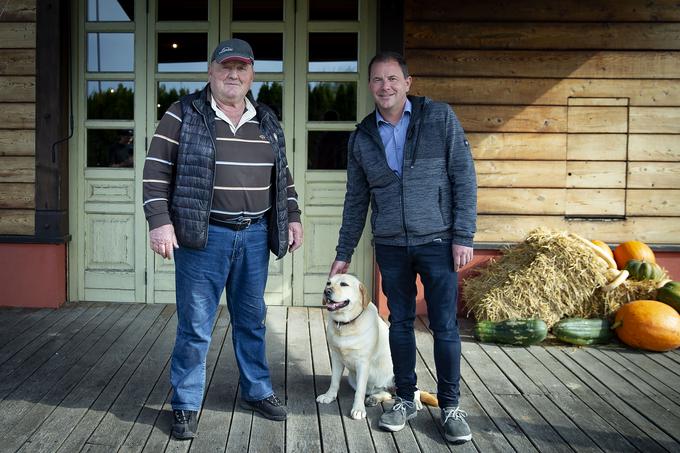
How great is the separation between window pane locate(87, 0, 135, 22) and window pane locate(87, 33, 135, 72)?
0.14 m

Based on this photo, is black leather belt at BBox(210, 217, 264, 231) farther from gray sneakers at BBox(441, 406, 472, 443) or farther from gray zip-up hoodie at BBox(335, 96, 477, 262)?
gray sneakers at BBox(441, 406, 472, 443)

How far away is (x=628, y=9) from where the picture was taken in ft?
17.4

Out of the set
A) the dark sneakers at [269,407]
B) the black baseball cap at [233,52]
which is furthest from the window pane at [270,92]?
the dark sneakers at [269,407]

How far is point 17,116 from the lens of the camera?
17.8 feet

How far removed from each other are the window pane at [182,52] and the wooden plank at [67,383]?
2.11 meters

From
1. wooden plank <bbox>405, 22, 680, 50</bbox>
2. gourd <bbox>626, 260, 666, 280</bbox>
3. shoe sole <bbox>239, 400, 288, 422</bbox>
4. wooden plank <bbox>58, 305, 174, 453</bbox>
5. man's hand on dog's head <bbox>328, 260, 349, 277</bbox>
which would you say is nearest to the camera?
wooden plank <bbox>58, 305, 174, 453</bbox>

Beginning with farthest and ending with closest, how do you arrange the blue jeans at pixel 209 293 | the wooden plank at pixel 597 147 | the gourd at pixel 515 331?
1. the wooden plank at pixel 597 147
2. the gourd at pixel 515 331
3. the blue jeans at pixel 209 293

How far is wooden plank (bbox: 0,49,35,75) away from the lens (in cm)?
539

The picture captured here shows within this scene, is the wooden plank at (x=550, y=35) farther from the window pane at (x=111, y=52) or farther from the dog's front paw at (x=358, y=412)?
the dog's front paw at (x=358, y=412)

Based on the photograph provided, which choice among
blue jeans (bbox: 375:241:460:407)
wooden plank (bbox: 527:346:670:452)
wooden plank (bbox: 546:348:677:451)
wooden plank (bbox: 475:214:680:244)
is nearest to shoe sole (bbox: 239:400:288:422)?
blue jeans (bbox: 375:241:460:407)

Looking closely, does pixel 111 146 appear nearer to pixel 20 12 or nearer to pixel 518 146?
pixel 20 12

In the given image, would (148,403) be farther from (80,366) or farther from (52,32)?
(52,32)

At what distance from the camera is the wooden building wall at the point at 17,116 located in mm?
5387

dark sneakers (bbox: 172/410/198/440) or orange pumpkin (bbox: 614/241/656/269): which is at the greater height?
orange pumpkin (bbox: 614/241/656/269)
